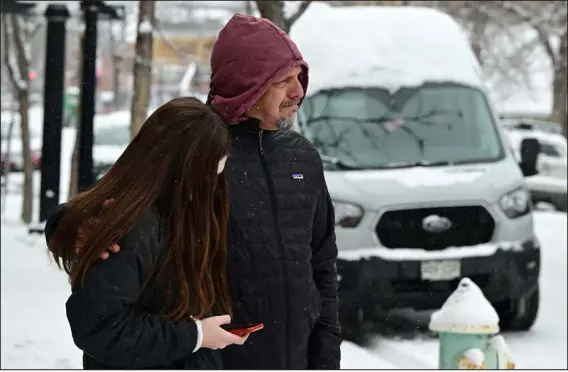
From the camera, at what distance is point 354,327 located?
369 inches

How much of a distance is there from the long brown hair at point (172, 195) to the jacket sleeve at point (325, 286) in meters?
0.70

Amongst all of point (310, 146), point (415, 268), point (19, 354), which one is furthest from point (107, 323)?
point (415, 268)

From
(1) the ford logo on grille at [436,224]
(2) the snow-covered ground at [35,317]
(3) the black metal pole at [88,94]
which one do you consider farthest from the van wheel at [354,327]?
(3) the black metal pole at [88,94]

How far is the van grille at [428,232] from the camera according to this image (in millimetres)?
8859

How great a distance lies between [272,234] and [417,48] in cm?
725

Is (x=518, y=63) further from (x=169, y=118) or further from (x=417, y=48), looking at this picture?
(x=169, y=118)

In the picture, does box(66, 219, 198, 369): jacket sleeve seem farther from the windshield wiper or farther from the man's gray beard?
the windshield wiper

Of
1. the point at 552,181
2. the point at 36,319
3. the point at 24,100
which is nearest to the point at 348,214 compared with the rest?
the point at 36,319

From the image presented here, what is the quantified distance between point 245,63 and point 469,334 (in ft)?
11.5

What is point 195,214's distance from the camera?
9.10ft

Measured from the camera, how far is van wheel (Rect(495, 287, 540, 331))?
9209 millimetres

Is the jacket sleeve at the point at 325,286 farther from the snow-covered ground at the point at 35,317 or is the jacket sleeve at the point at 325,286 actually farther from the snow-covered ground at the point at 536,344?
the snow-covered ground at the point at 536,344

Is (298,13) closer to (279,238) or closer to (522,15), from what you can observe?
(279,238)

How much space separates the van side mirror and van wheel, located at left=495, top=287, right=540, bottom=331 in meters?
1.00
